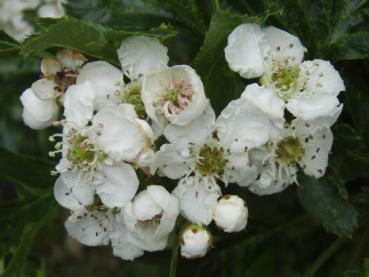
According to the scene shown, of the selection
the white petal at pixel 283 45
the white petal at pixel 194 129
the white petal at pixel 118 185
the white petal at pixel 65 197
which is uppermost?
the white petal at pixel 283 45

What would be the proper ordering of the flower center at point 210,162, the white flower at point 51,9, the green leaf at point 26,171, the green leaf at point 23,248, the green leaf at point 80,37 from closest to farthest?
the green leaf at point 80,37, the flower center at point 210,162, the green leaf at point 23,248, the green leaf at point 26,171, the white flower at point 51,9

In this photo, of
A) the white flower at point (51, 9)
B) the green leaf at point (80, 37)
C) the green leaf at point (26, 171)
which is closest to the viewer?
the green leaf at point (80, 37)

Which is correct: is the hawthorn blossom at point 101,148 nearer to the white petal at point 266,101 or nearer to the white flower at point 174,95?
the white flower at point 174,95

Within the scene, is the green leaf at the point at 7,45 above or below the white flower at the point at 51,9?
above

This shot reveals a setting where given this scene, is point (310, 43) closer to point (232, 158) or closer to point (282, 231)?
point (232, 158)

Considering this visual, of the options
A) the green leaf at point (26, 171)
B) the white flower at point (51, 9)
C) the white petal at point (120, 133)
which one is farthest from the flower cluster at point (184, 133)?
the white flower at point (51, 9)

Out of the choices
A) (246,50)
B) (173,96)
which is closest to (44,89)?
(173,96)

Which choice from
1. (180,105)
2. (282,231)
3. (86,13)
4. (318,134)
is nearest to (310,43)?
(318,134)

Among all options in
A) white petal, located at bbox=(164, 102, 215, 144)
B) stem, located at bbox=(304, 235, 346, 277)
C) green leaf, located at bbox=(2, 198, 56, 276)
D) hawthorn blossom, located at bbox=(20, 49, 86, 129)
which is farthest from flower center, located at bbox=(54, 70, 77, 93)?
stem, located at bbox=(304, 235, 346, 277)
